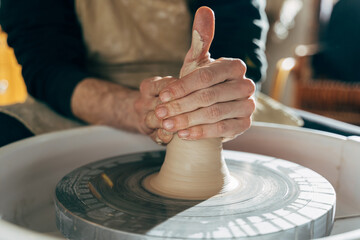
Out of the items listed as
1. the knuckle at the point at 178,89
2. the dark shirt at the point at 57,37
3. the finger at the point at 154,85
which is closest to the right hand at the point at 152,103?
the finger at the point at 154,85

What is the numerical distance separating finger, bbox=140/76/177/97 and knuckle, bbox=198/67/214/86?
0.14 m

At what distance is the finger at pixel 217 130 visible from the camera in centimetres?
65

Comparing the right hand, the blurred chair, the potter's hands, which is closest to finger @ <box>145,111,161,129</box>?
the right hand

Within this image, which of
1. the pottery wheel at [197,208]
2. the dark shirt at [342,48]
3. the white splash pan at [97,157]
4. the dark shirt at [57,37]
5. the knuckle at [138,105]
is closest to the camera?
the pottery wheel at [197,208]

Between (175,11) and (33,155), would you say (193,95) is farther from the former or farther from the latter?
(175,11)

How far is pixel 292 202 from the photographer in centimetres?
61

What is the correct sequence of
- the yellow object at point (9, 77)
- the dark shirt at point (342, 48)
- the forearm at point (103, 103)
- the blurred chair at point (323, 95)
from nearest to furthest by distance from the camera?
1. the forearm at point (103, 103)
2. the blurred chair at point (323, 95)
3. the dark shirt at point (342, 48)
4. the yellow object at point (9, 77)

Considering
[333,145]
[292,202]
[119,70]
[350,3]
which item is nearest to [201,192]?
[292,202]

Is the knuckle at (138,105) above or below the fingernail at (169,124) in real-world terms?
below

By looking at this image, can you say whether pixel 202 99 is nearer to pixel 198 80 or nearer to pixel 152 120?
pixel 198 80

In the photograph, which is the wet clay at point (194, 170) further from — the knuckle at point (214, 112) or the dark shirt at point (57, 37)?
the dark shirt at point (57, 37)

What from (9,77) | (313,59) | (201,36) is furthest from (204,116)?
(9,77)

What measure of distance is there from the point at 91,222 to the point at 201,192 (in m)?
0.19

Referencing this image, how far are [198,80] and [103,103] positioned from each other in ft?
1.50
